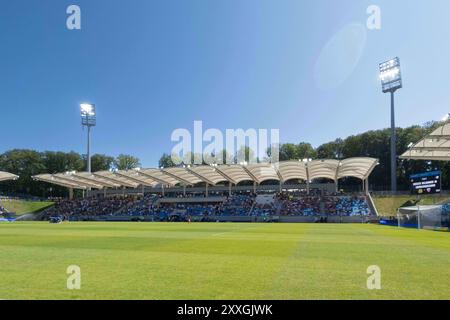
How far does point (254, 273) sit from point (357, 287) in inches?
113

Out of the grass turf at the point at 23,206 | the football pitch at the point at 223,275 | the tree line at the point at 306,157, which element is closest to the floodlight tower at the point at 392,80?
the tree line at the point at 306,157

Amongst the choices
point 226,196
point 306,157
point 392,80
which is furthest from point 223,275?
point 306,157

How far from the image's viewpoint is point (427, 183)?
49406 millimetres

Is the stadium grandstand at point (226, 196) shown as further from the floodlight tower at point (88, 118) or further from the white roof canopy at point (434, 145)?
the white roof canopy at point (434, 145)

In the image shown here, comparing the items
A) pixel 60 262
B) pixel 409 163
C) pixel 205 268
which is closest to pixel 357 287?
pixel 205 268

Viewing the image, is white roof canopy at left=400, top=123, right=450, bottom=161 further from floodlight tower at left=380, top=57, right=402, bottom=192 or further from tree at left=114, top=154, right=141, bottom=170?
tree at left=114, top=154, right=141, bottom=170

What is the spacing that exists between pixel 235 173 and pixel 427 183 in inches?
1180

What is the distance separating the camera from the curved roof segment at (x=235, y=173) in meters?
59.8

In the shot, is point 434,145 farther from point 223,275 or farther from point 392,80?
point 392,80

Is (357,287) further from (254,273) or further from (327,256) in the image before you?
(327,256)

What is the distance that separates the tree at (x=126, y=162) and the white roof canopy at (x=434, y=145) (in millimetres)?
105309

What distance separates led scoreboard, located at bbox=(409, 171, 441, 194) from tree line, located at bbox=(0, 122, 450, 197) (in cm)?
3860

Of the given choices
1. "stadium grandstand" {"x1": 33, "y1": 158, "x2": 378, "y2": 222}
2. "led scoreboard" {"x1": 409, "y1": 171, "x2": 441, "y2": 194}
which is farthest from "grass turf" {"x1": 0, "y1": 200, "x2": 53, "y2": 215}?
"led scoreboard" {"x1": 409, "y1": 171, "x2": 441, "y2": 194}

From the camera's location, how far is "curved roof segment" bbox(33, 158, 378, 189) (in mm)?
59750
